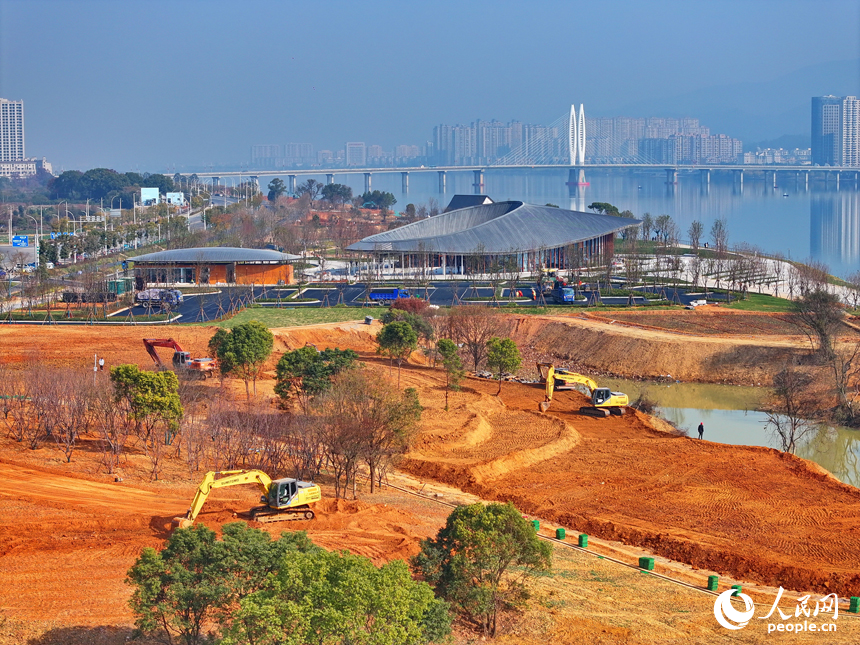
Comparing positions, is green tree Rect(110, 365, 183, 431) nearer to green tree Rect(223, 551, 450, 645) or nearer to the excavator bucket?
the excavator bucket

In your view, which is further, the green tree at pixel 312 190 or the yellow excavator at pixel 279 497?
the green tree at pixel 312 190

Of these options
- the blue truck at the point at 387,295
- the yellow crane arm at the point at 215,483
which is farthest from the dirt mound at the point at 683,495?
the blue truck at the point at 387,295

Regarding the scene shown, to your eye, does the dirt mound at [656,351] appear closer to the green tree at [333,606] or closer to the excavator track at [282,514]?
the excavator track at [282,514]

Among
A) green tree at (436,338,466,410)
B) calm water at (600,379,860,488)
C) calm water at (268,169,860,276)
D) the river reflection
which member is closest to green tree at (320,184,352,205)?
calm water at (268,169,860,276)

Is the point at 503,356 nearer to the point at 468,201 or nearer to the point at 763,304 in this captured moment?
the point at 763,304

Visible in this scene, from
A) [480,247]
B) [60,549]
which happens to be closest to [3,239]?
[480,247]

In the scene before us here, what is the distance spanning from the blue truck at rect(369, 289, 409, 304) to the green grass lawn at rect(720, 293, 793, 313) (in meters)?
14.9

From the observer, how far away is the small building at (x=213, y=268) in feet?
181

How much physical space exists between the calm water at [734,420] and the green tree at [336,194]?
97837 millimetres

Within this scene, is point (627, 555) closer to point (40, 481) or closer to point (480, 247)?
point (40, 481)

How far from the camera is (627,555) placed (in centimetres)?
1909

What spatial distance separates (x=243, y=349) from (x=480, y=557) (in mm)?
16941

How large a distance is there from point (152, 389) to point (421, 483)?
6.57 m

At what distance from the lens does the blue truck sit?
161ft
